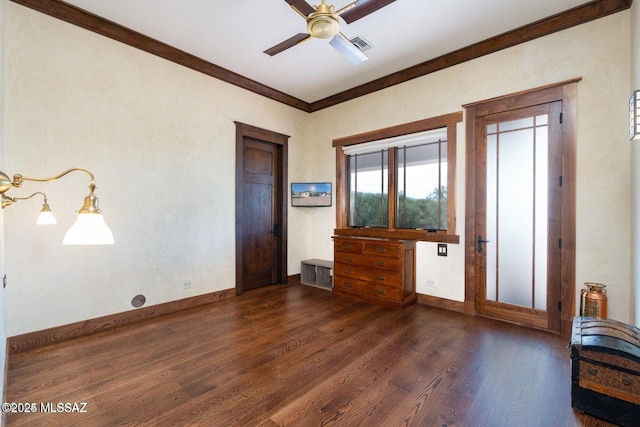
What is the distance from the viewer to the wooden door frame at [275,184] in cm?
A: 438

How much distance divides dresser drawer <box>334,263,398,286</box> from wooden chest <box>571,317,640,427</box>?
6.78 feet

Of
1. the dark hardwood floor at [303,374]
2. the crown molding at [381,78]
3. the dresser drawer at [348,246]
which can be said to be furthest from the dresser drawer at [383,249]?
the crown molding at [381,78]

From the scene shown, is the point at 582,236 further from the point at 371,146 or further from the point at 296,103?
the point at 296,103

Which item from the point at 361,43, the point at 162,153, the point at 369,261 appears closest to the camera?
the point at 361,43

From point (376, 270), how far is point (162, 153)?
3233 mm

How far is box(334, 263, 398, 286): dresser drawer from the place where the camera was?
386 centimetres

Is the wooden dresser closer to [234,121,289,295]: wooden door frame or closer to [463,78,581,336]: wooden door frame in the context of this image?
[234,121,289,295]: wooden door frame

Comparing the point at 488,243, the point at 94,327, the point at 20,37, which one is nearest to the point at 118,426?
the point at 94,327

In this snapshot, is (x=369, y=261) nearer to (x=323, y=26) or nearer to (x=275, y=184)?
(x=275, y=184)

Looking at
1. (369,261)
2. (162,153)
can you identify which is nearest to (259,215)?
(162,153)

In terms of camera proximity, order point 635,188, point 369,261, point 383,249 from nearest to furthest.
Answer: point 635,188 < point 383,249 < point 369,261

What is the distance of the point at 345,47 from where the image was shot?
107 inches

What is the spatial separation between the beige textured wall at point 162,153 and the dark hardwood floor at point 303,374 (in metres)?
0.62

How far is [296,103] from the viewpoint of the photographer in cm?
524
